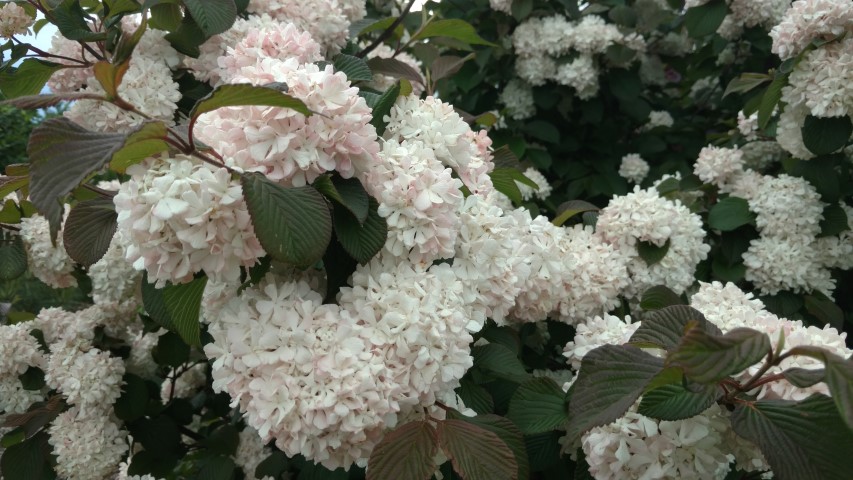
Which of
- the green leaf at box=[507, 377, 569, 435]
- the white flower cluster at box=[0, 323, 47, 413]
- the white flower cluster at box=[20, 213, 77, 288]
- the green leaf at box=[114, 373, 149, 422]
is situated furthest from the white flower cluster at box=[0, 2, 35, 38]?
the green leaf at box=[507, 377, 569, 435]

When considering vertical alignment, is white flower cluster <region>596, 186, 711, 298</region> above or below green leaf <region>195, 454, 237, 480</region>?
above

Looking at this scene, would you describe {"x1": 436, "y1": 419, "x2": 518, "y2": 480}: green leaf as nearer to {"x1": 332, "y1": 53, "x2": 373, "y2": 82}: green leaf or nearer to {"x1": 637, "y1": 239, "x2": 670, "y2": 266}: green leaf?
{"x1": 332, "y1": 53, "x2": 373, "y2": 82}: green leaf

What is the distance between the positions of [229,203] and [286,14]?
0.97 meters

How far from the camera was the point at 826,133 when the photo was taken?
1.75 m

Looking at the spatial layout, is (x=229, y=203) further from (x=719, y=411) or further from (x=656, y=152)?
(x=656, y=152)

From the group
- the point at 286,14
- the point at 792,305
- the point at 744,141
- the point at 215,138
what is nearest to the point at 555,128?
the point at 744,141

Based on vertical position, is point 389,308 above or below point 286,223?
below

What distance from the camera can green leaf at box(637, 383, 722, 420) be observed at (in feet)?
2.88

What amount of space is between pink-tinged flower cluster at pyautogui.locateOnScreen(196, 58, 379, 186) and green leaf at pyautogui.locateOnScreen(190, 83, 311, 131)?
71mm

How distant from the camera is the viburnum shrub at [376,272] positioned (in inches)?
33.4

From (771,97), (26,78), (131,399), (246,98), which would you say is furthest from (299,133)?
(771,97)

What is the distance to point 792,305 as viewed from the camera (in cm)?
194

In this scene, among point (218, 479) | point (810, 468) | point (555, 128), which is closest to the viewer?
point (810, 468)

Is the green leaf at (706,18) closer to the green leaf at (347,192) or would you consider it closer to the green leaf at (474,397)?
the green leaf at (474,397)
